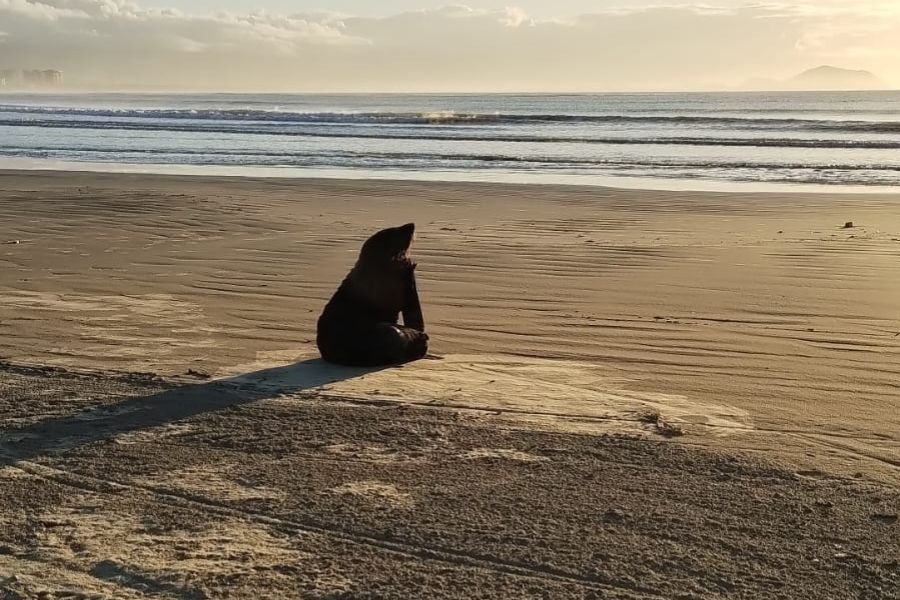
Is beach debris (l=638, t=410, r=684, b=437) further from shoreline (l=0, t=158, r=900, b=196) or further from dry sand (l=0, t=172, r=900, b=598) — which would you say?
shoreline (l=0, t=158, r=900, b=196)

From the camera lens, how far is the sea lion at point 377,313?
655 cm

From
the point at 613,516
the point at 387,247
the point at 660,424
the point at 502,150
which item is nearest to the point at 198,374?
the point at 387,247

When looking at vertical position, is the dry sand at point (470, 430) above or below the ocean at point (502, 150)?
below

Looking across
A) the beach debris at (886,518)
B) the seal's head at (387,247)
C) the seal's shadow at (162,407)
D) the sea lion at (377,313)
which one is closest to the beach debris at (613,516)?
the beach debris at (886,518)

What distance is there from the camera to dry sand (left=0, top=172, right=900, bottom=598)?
379 centimetres

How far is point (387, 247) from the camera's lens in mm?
6793

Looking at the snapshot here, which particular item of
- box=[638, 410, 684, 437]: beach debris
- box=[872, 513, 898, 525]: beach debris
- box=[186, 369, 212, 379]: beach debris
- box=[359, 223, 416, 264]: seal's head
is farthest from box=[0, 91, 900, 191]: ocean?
box=[872, 513, 898, 525]: beach debris

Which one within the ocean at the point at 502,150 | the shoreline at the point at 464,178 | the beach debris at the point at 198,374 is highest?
the ocean at the point at 502,150

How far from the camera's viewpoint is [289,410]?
5.66m

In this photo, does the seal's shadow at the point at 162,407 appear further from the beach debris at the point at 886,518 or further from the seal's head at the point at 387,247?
the beach debris at the point at 886,518

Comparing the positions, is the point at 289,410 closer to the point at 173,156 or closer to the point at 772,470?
the point at 772,470

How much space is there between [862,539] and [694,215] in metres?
10.7

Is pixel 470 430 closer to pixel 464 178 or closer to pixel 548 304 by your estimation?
pixel 548 304

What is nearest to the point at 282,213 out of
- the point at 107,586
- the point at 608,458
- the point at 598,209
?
the point at 598,209
